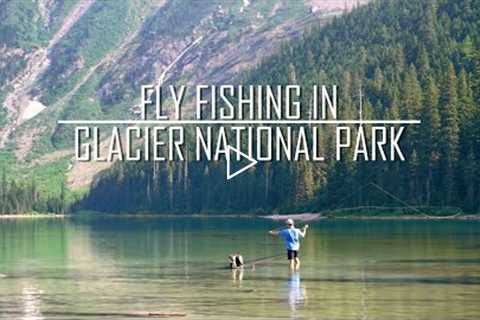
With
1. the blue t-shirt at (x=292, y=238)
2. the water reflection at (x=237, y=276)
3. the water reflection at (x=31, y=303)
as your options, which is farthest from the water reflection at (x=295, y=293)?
the water reflection at (x=31, y=303)

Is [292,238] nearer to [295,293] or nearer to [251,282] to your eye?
[251,282]

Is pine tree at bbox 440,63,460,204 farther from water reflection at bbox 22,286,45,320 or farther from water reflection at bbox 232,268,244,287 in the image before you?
water reflection at bbox 22,286,45,320

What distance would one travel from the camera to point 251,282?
5512cm

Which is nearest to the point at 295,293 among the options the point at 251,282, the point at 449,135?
the point at 251,282

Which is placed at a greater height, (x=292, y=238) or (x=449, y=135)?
(x=449, y=135)

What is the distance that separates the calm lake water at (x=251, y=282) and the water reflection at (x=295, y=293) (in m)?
0.03

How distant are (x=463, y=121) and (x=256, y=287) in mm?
128167

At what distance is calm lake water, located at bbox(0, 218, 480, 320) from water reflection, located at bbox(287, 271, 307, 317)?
0.03 metres

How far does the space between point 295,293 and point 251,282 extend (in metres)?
5.73

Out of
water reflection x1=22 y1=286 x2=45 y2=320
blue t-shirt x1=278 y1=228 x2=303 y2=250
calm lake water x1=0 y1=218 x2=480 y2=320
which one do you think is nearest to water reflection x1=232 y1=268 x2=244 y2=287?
calm lake water x1=0 y1=218 x2=480 y2=320

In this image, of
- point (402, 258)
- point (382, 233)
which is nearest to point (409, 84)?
point (382, 233)

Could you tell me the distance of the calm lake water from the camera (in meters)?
44.0

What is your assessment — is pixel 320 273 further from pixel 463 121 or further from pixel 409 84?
pixel 409 84

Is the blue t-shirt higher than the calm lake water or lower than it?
higher
